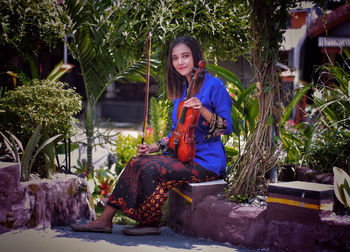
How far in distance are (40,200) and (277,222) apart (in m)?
1.88

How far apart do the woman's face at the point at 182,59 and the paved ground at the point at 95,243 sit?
135cm

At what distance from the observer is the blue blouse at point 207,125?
9.93 ft

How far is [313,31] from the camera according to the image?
34.1ft

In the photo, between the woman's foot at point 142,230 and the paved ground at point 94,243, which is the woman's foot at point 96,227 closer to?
the paved ground at point 94,243

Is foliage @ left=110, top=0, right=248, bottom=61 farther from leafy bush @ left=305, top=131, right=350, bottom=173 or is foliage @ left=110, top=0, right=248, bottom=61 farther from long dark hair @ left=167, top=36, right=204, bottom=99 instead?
leafy bush @ left=305, top=131, right=350, bottom=173

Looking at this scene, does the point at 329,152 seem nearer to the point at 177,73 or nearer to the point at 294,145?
the point at 294,145

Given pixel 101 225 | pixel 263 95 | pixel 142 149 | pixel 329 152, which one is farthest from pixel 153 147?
pixel 329 152

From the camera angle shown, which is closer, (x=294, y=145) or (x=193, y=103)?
(x=193, y=103)

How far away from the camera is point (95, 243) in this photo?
268 cm

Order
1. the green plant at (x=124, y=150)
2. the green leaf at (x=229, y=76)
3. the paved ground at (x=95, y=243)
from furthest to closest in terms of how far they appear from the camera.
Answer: the green plant at (x=124, y=150), the green leaf at (x=229, y=76), the paved ground at (x=95, y=243)

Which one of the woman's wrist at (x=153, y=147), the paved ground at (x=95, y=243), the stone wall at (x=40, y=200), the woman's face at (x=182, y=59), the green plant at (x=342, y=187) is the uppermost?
the woman's face at (x=182, y=59)

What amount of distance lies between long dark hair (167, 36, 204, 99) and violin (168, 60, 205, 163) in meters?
0.12

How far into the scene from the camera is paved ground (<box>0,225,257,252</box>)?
2.57 meters

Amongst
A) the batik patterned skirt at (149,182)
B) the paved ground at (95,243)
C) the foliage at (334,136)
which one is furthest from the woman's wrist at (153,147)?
the foliage at (334,136)
